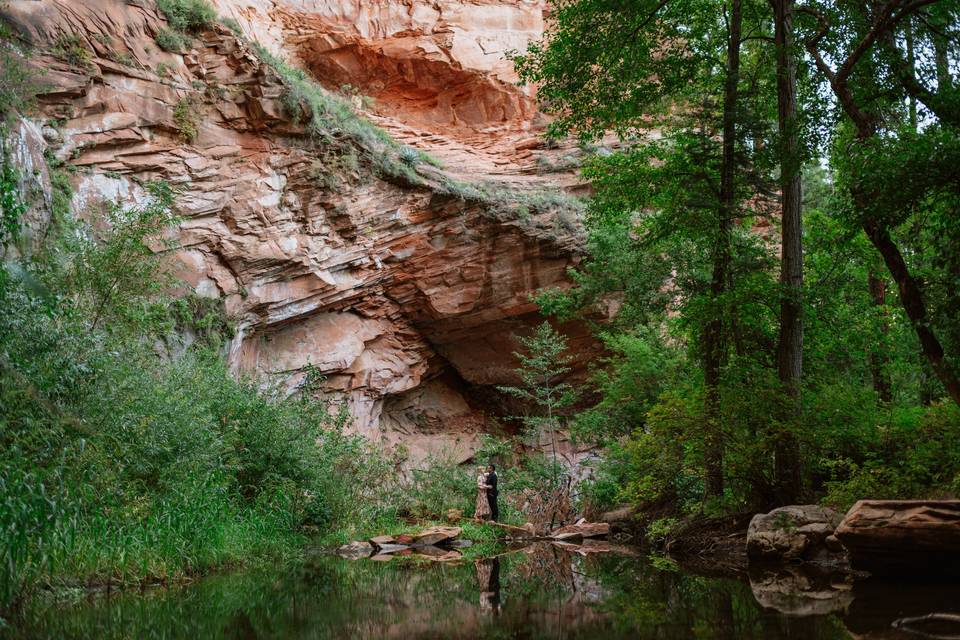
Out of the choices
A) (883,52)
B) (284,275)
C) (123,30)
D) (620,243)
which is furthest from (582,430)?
(123,30)

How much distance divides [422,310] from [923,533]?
17200mm

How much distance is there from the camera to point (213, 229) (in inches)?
705

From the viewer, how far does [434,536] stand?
15.2 metres

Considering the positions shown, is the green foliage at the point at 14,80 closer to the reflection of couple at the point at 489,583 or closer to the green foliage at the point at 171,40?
the green foliage at the point at 171,40

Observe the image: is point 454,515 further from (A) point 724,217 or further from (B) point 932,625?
(B) point 932,625

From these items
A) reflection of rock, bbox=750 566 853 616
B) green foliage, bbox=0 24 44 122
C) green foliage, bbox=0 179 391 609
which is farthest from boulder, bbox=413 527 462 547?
green foliage, bbox=0 24 44 122

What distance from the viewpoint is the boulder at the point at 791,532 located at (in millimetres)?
A: 9727

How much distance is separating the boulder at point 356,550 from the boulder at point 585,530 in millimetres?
4214

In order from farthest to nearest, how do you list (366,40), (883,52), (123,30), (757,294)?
(366,40) → (123,30) → (757,294) → (883,52)

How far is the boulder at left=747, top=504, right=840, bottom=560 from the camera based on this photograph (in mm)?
9727

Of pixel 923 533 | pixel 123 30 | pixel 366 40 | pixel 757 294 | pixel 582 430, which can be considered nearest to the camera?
pixel 923 533

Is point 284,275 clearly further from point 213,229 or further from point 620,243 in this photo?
point 620,243

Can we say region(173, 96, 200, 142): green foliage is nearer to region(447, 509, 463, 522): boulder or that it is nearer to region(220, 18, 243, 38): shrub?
region(220, 18, 243, 38): shrub

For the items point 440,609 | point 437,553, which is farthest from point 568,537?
point 440,609
